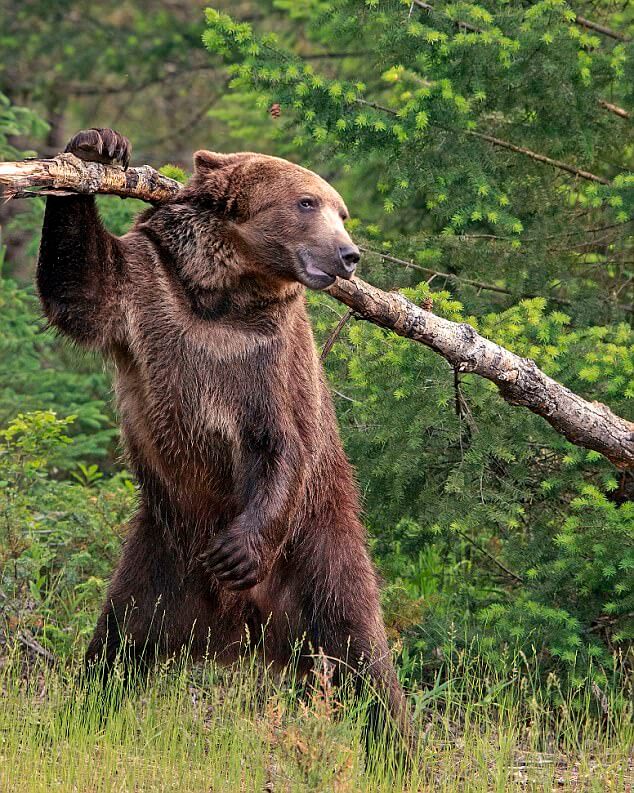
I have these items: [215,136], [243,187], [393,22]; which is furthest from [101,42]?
[243,187]

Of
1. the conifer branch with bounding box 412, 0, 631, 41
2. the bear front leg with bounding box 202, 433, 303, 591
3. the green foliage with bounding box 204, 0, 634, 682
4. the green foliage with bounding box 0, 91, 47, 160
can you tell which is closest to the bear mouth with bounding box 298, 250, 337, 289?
the bear front leg with bounding box 202, 433, 303, 591

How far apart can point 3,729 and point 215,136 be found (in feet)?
40.9

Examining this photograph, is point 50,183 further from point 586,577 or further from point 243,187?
point 586,577

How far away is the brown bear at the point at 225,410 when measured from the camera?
525cm

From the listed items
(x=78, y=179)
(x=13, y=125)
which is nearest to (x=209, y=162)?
(x=78, y=179)

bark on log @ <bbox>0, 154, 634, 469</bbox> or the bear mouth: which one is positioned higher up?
the bear mouth

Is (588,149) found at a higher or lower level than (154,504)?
higher

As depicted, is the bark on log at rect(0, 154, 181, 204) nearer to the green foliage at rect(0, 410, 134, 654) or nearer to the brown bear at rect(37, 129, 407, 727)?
the brown bear at rect(37, 129, 407, 727)

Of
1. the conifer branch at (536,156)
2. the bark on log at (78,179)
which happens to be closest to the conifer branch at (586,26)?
the conifer branch at (536,156)

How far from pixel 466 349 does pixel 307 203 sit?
94 cm

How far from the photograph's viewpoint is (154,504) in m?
5.67

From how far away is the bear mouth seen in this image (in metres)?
5.20

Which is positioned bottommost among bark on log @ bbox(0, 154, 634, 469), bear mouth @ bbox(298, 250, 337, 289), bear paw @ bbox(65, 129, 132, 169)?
bark on log @ bbox(0, 154, 634, 469)

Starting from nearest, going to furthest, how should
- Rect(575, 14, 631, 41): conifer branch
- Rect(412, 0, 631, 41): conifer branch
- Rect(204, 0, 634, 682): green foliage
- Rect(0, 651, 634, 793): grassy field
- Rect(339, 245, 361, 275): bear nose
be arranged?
Rect(0, 651, 634, 793): grassy field
Rect(339, 245, 361, 275): bear nose
Rect(204, 0, 634, 682): green foliage
Rect(412, 0, 631, 41): conifer branch
Rect(575, 14, 631, 41): conifer branch
